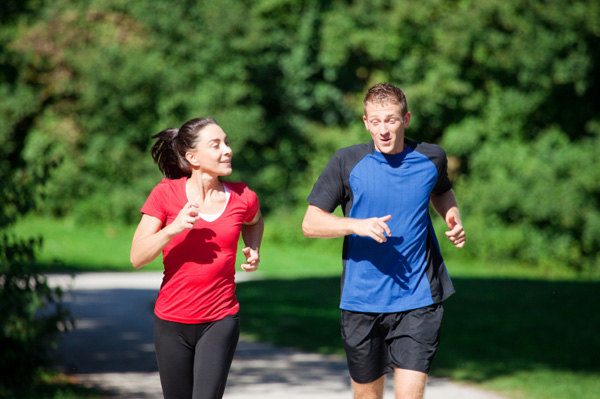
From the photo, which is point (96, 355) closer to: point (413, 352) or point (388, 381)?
point (388, 381)

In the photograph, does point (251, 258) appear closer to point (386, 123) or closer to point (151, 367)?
point (386, 123)

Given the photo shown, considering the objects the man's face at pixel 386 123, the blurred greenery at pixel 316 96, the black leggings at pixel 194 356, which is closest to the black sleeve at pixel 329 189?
the man's face at pixel 386 123

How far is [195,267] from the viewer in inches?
162

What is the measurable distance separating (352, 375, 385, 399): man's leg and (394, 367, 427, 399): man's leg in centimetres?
16

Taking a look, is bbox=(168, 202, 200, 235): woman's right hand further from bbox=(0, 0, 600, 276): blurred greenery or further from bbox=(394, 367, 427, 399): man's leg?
bbox=(0, 0, 600, 276): blurred greenery

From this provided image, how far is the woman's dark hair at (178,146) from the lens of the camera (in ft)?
14.0

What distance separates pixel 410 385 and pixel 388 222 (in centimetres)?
83

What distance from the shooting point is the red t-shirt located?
4105 millimetres

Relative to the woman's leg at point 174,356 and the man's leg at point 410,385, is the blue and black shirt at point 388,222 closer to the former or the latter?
the man's leg at point 410,385

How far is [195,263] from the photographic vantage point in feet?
13.5

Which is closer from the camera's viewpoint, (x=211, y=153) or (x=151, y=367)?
(x=211, y=153)

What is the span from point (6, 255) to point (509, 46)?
22746mm

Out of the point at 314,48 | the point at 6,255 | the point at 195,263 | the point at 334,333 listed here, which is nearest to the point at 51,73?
the point at 314,48

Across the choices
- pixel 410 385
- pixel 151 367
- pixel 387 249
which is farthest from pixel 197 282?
pixel 151 367
